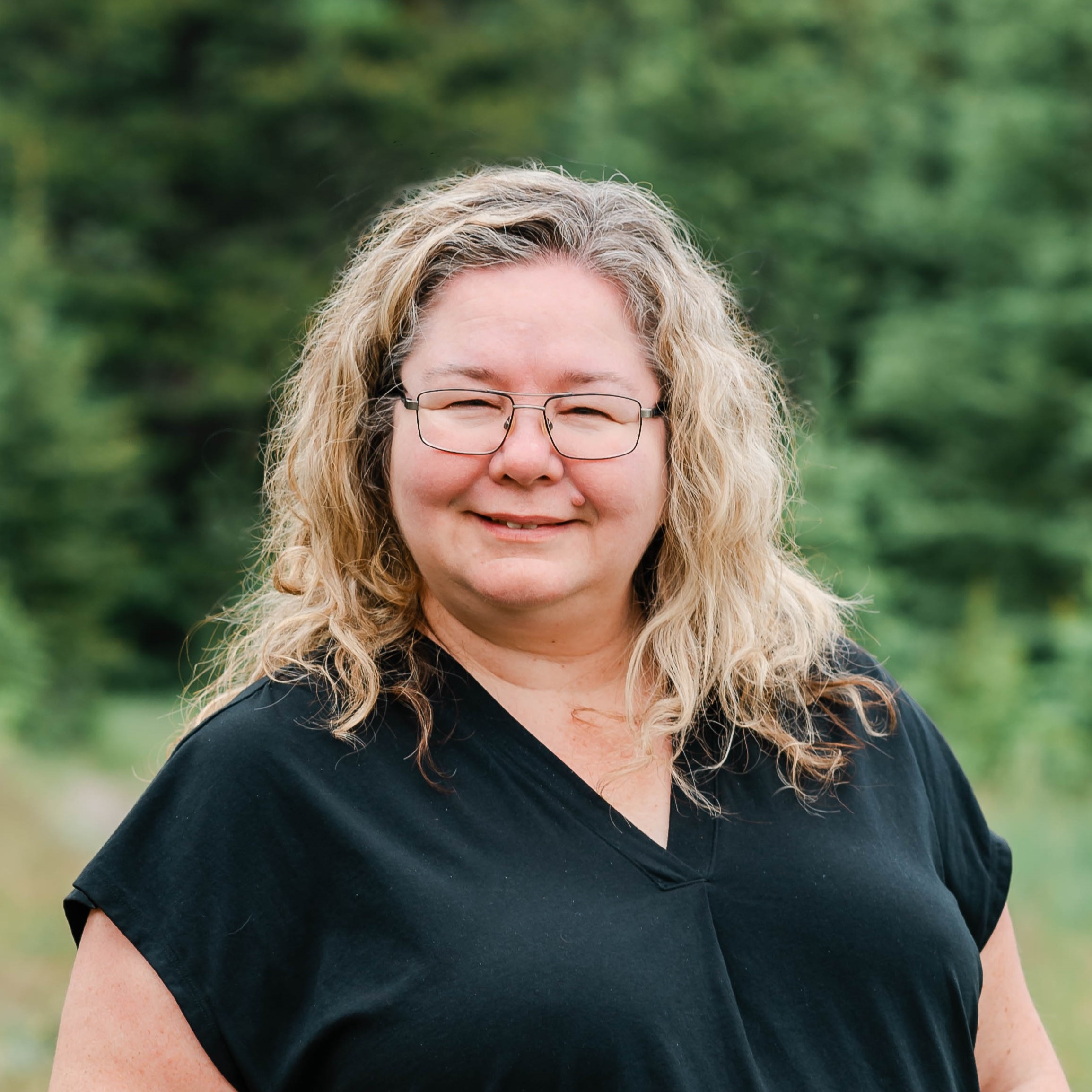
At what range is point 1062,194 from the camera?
13008 mm

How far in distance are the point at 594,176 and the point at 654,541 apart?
1105 centimetres

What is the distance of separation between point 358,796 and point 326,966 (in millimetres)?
205

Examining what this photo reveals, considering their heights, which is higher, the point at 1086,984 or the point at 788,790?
the point at 788,790

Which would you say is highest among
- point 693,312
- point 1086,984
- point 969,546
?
point 693,312

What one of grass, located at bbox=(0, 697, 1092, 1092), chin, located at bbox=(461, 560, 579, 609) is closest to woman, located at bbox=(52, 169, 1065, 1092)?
chin, located at bbox=(461, 560, 579, 609)

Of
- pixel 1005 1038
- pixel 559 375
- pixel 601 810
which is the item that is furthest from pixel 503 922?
pixel 1005 1038

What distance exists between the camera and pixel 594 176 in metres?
12.4

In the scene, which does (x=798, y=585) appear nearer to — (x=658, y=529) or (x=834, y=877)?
(x=658, y=529)

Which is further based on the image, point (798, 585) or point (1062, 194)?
point (1062, 194)

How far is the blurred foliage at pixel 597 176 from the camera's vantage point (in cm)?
1253

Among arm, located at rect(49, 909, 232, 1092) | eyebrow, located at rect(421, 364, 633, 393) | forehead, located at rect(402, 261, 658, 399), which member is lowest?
arm, located at rect(49, 909, 232, 1092)

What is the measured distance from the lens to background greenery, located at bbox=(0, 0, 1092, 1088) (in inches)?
489

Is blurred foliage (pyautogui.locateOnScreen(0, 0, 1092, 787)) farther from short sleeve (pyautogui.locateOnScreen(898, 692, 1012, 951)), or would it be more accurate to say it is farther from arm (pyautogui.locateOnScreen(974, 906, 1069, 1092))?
arm (pyautogui.locateOnScreen(974, 906, 1069, 1092))

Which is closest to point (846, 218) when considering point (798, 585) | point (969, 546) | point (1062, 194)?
point (1062, 194)
